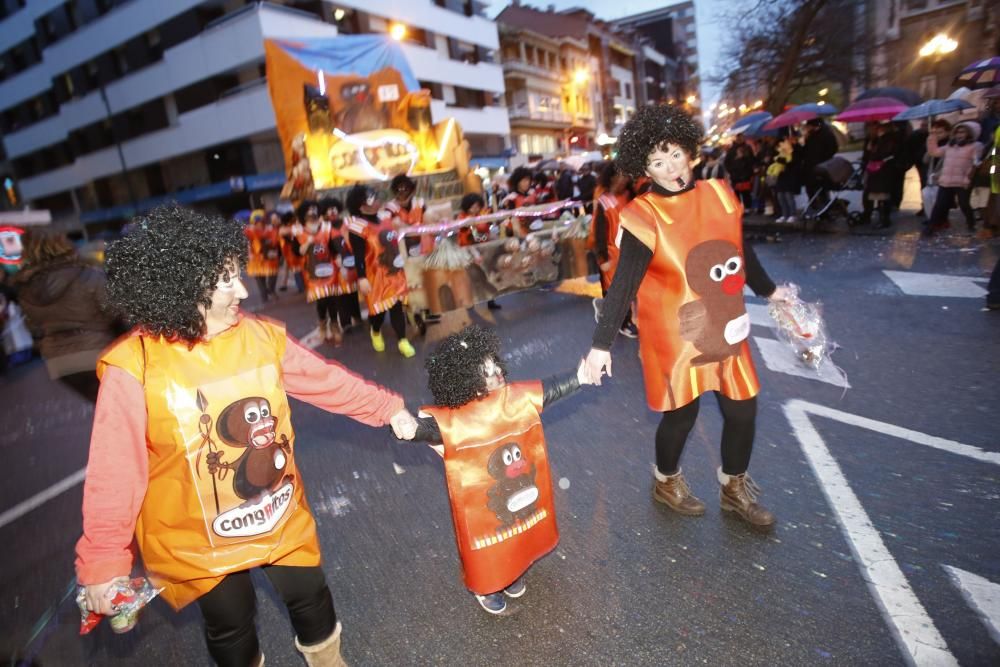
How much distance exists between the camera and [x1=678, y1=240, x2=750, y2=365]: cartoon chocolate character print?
8.88 feet

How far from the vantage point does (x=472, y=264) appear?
333 inches

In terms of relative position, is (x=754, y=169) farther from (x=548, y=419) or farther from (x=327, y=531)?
(x=327, y=531)

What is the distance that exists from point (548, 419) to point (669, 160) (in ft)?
7.95

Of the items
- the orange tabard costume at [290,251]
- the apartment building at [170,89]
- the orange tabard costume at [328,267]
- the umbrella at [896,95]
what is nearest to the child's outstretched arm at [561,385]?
the orange tabard costume at [328,267]

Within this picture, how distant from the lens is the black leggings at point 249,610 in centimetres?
201

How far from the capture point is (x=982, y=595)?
7.75 feet

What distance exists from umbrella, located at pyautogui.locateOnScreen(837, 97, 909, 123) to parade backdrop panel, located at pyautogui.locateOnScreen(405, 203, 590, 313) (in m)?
7.95

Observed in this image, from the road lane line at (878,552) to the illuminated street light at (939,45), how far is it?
32.0m

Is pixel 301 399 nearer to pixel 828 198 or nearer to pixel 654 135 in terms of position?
pixel 654 135

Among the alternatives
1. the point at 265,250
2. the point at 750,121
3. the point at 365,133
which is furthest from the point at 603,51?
the point at 265,250

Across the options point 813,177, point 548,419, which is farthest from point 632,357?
point 813,177

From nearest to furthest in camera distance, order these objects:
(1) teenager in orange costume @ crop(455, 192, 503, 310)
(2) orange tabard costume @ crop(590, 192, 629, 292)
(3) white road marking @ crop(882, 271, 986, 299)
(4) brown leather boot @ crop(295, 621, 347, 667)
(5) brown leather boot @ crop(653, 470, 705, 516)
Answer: (4) brown leather boot @ crop(295, 621, 347, 667)
(5) brown leather boot @ crop(653, 470, 705, 516)
(3) white road marking @ crop(882, 271, 986, 299)
(2) orange tabard costume @ crop(590, 192, 629, 292)
(1) teenager in orange costume @ crop(455, 192, 503, 310)

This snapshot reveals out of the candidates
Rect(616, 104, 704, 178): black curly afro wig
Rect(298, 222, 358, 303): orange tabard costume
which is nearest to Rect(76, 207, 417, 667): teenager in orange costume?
Rect(616, 104, 704, 178): black curly afro wig

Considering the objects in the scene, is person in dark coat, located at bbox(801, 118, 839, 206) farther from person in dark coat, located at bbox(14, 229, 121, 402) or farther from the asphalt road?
person in dark coat, located at bbox(14, 229, 121, 402)
